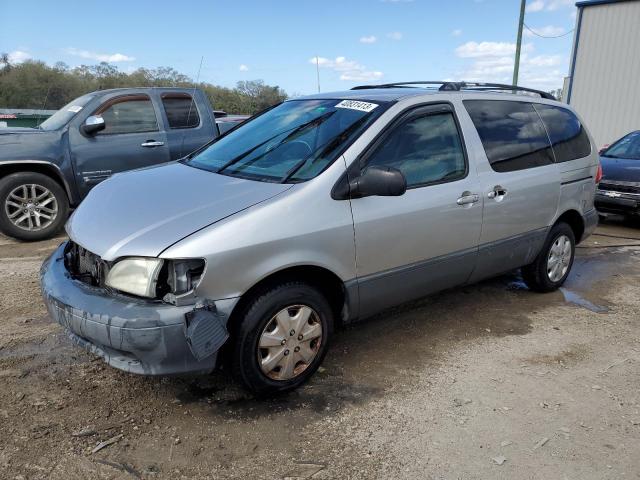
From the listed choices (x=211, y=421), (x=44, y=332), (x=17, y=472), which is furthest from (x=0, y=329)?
(x=211, y=421)

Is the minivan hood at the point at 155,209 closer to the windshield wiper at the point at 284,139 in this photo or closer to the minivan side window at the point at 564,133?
the windshield wiper at the point at 284,139

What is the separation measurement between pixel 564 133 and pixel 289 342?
11.0 feet

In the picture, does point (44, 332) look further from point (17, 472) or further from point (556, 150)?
point (556, 150)

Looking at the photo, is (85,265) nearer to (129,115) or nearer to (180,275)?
(180,275)

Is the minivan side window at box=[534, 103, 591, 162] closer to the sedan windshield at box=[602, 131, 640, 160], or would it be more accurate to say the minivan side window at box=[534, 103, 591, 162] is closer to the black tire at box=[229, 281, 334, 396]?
the black tire at box=[229, 281, 334, 396]

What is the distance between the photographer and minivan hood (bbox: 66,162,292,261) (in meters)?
2.65

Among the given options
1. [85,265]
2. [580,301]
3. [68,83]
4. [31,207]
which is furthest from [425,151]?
[68,83]

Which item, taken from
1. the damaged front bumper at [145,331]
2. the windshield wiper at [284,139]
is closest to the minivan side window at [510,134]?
the windshield wiper at [284,139]

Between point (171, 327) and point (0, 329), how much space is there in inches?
84.6

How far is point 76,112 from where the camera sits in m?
6.60

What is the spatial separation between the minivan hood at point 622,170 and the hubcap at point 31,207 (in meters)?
7.78

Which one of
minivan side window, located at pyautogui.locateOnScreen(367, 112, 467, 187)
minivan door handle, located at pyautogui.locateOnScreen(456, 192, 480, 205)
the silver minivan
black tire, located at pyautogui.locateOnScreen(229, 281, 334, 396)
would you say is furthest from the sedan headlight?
minivan door handle, located at pyautogui.locateOnScreen(456, 192, 480, 205)

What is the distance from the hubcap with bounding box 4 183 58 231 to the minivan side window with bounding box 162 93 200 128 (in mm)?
1795

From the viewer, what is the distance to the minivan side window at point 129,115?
672cm
